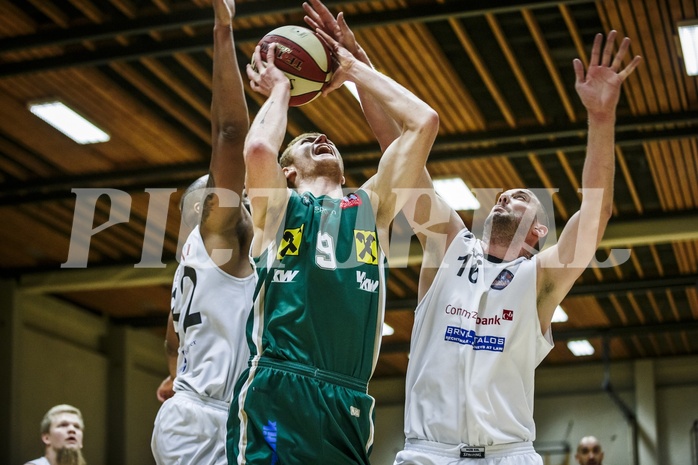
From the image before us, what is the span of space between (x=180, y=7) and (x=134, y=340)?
1065cm

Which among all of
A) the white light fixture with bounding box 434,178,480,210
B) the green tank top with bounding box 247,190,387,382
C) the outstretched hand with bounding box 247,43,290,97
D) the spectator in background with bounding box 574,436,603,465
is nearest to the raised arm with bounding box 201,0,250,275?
the outstretched hand with bounding box 247,43,290,97

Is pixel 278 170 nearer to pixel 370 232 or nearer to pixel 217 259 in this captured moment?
pixel 370 232

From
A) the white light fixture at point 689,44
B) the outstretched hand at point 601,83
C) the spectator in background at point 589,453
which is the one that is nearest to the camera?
the outstretched hand at point 601,83

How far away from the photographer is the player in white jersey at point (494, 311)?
15.3 ft

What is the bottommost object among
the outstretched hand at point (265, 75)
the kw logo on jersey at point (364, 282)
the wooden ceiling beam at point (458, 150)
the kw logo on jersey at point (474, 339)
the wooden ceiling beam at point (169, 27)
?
the kw logo on jersey at point (474, 339)

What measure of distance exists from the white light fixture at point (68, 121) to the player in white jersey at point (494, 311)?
6303mm

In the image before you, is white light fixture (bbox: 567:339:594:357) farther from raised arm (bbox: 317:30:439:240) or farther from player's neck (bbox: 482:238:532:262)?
raised arm (bbox: 317:30:439:240)

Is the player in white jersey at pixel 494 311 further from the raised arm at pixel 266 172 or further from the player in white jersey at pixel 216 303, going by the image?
the raised arm at pixel 266 172

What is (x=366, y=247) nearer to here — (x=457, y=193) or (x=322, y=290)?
(x=322, y=290)

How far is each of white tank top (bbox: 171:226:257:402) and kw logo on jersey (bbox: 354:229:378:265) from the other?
76cm

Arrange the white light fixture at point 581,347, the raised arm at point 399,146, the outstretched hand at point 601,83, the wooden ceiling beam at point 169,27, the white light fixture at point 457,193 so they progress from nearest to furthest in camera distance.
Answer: the raised arm at point 399,146, the outstretched hand at point 601,83, the wooden ceiling beam at point 169,27, the white light fixture at point 457,193, the white light fixture at point 581,347

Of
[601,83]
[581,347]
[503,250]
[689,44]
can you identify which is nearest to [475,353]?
[503,250]

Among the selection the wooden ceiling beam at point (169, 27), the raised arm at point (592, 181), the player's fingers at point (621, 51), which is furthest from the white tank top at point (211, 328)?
the wooden ceiling beam at point (169, 27)

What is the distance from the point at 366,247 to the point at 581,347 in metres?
16.5
